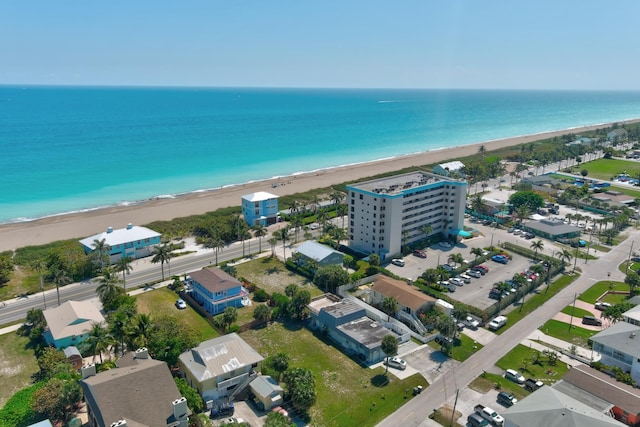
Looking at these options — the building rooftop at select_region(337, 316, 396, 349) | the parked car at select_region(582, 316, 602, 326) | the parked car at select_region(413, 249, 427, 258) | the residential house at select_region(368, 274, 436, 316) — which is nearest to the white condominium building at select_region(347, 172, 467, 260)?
the parked car at select_region(413, 249, 427, 258)

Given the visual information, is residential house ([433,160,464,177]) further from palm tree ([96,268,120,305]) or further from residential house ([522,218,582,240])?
palm tree ([96,268,120,305])

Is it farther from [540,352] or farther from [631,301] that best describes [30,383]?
[631,301]

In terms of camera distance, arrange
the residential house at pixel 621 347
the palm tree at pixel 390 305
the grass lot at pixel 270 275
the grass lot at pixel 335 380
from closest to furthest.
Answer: the grass lot at pixel 335 380 → the residential house at pixel 621 347 → the palm tree at pixel 390 305 → the grass lot at pixel 270 275

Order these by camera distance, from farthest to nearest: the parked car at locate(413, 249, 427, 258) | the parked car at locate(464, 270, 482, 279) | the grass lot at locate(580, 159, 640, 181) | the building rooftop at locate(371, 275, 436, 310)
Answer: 1. the grass lot at locate(580, 159, 640, 181)
2. the parked car at locate(413, 249, 427, 258)
3. the parked car at locate(464, 270, 482, 279)
4. the building rooftop at locate(371, 275, 436, 310)

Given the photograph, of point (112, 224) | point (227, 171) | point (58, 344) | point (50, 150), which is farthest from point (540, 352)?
point (50, 150)

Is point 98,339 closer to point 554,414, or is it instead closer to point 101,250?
point 101,250

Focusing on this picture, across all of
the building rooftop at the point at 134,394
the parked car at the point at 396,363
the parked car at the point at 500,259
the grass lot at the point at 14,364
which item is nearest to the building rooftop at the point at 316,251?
the parked car at the point at 396,363

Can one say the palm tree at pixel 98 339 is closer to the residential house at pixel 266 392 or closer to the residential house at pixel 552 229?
the residential house at pixel 266 392
